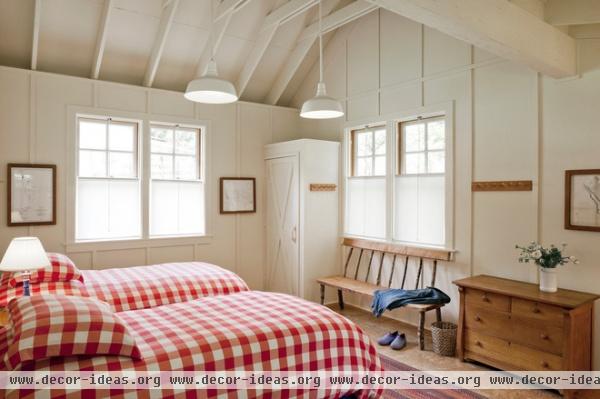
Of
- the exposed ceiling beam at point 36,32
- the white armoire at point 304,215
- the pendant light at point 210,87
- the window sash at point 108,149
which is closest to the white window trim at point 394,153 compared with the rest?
the white armoire at point 304,215

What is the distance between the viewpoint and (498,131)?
12.5ft

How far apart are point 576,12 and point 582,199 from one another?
1471mm

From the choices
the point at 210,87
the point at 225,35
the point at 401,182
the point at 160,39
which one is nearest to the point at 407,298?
the point at 401,182

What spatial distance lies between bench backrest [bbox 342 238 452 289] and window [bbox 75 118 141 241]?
2765 mm

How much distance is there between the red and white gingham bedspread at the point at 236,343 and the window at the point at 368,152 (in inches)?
102

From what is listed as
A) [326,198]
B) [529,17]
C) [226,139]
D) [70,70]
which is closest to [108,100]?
[70,70]

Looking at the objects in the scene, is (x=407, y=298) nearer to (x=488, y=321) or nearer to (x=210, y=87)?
(x=488, y=321)

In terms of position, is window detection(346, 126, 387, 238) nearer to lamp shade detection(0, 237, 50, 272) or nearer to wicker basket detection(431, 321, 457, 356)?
wicker basket detection(431, 321, 457, 356)

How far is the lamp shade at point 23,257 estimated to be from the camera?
2.73 meters

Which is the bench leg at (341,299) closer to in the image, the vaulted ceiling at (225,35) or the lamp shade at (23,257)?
the vaulted ceiling at (225,35)

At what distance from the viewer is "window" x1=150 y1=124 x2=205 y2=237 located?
16.6 ft

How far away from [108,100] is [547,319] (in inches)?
195

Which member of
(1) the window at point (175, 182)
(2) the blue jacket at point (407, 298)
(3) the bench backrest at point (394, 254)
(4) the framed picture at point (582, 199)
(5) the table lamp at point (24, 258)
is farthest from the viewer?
(1) the window at point (175, 182)

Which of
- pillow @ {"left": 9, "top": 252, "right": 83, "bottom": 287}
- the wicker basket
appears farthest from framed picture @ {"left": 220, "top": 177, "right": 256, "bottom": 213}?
the wicker basket
